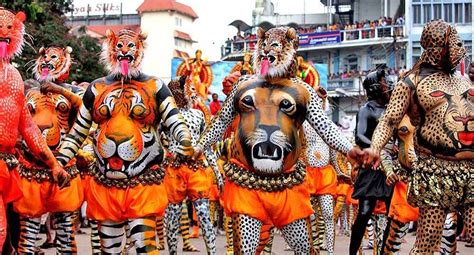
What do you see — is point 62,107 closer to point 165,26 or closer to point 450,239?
point 450,239

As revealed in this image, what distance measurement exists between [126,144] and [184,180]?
12.5 feet

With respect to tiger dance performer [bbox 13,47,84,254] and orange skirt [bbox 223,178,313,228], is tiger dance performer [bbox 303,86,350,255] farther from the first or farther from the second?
orange skirt [bbox 223,178,313,228]

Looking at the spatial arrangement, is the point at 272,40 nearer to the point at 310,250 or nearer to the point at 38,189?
the point at 310,250

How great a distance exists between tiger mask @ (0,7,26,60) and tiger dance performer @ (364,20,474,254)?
3.00 meters

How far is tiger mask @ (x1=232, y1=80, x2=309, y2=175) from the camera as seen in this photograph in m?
7.68

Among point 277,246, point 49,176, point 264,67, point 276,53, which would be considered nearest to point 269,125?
point 264,67

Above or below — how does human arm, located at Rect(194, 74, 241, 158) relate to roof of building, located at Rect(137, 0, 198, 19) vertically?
below

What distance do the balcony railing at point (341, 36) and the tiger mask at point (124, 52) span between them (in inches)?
1757

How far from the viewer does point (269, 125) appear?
769cm

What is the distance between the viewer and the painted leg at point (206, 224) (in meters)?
11.1

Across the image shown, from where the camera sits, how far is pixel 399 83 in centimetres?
743

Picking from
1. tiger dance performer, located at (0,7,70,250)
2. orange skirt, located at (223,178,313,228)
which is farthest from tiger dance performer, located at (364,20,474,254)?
tiger dance performer, located at (0,7,70,250)

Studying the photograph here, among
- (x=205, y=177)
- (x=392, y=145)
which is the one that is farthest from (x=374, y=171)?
(x=205, y=177)

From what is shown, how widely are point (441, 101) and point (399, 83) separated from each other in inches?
14.2
